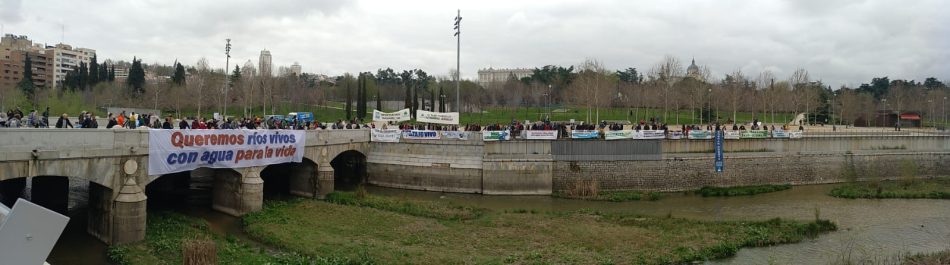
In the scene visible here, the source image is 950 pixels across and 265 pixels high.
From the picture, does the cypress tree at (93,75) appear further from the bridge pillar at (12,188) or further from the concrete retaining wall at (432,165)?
the bridge pillar at (12,188)

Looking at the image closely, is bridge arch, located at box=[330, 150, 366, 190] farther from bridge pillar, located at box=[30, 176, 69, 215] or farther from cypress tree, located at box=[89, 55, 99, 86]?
cypress tree, located at box=[89, 55, 99, 86]

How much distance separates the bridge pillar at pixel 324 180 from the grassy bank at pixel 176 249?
32.5 feet

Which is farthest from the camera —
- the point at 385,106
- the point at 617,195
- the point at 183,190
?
the point at 385,106

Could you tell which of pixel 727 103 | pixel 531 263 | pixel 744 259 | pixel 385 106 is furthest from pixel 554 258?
pixel 385 106

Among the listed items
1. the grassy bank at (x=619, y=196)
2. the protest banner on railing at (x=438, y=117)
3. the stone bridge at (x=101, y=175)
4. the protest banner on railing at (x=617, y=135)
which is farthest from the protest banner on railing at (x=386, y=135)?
the protest banner on railing at (x=617, y=135)

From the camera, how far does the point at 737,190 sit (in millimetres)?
40656

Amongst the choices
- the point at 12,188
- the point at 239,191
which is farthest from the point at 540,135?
the point at 12,188

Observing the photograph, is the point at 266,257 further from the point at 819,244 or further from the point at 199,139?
the point at 819,244

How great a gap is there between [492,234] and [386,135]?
1791 centimetres

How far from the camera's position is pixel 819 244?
24.8 m

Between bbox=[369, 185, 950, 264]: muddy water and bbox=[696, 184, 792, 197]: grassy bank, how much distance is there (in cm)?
69

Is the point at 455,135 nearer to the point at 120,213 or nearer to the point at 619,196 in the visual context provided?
the point at 619,196

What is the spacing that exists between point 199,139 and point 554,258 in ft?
49.7

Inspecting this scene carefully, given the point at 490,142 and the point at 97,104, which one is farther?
the point at 97,104
